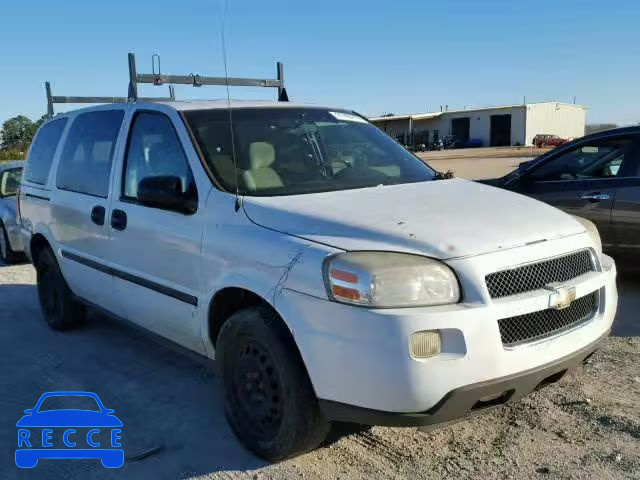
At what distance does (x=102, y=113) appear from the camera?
496 centimetres

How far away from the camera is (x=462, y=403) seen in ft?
8.95

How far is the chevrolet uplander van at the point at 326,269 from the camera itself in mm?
2707

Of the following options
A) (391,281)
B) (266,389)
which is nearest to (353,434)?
(266,389)

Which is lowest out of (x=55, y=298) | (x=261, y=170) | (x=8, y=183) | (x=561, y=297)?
(x=55, y=298)

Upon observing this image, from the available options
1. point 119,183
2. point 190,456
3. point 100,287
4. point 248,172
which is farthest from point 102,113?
point 190,456

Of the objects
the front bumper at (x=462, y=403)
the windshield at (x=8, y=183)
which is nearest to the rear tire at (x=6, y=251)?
the windshield at (x=8, y=183)

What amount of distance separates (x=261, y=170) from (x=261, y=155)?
14 cm

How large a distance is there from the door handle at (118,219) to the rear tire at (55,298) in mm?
1453

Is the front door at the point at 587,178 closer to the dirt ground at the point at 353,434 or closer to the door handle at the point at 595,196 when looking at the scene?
the door handle at the point at 595,196

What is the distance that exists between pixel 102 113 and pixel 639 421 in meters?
4.25

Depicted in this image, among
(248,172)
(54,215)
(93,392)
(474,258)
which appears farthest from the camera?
(54,215)

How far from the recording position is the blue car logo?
11.5 ft

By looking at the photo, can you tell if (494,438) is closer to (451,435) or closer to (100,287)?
(451,435)

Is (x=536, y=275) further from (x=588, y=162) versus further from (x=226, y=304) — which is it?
(x=588, y=162)
